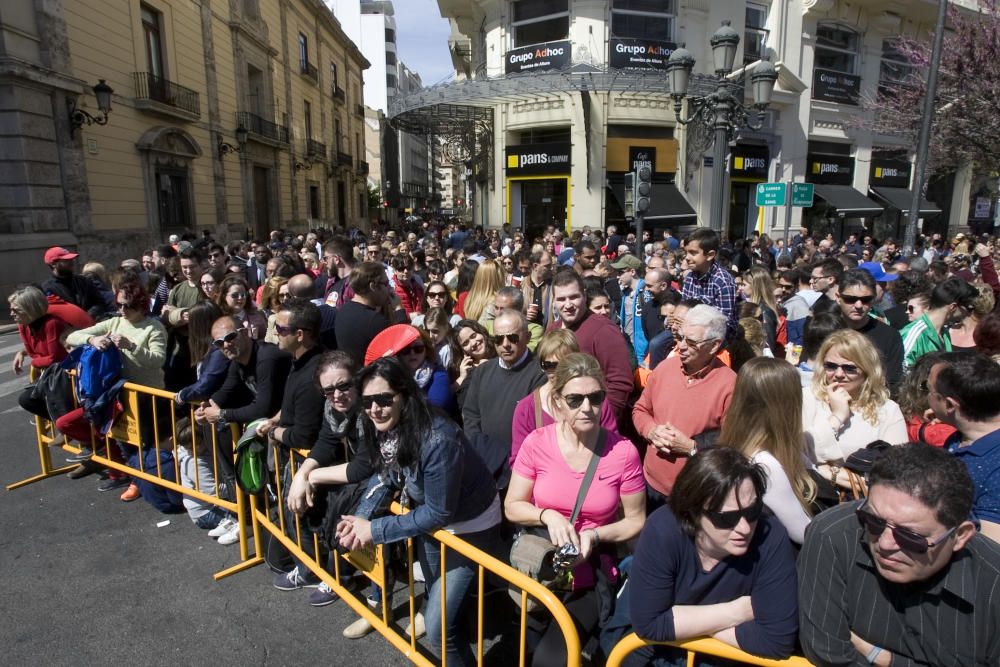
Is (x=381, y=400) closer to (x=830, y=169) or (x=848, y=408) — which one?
(x=848, y=408)

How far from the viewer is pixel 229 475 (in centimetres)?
417

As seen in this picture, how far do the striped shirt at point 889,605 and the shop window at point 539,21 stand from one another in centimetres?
2062

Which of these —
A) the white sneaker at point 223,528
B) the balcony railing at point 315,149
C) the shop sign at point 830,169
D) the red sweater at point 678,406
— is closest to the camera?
the red sweater at point 678,406

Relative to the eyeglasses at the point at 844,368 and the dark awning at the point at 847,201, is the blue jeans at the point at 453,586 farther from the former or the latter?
the dark awning at the point at 847,201

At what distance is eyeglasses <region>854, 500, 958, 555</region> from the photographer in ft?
5.22

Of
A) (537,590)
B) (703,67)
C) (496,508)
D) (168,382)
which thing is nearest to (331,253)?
(168,382)

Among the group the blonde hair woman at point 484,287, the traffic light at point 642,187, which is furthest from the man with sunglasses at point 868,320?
the traffic light at point 642,187

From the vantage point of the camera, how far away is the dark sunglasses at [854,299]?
4102 mm

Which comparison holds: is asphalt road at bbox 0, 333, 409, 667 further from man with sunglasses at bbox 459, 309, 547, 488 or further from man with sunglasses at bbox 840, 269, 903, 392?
man with sunglasses at bbox 840, 269, 903, 392

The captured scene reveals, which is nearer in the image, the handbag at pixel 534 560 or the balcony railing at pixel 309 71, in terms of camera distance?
the handbag at pixel 534 560

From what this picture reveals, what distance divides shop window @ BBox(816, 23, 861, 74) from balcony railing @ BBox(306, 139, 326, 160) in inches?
953

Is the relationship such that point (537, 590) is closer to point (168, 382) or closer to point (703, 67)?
point (168, 382)

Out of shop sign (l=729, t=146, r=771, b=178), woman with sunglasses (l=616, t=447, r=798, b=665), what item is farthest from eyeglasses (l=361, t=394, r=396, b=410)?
Answer: shop sign (l=729, t=146, r=771, b=178)

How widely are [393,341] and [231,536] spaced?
81.7 inches
